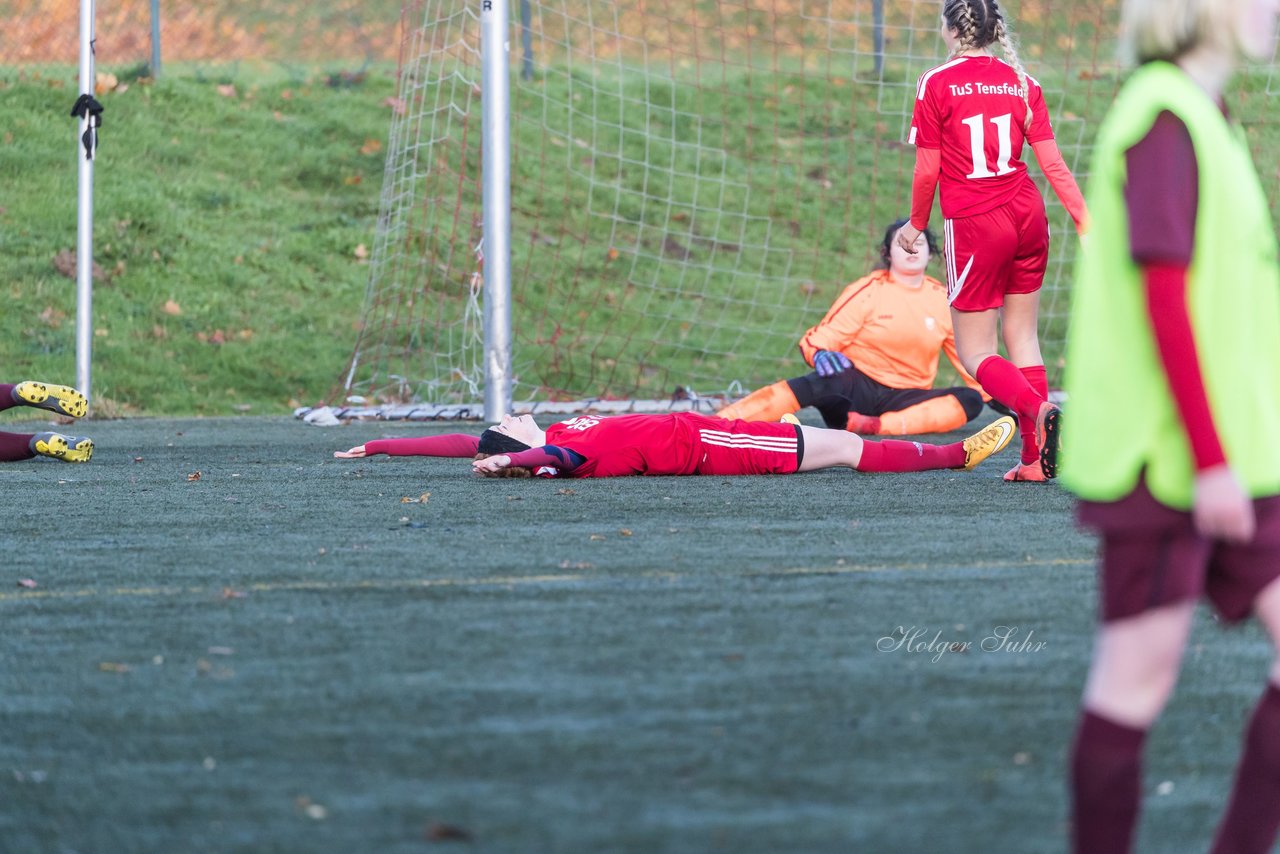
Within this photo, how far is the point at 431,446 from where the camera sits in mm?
6273

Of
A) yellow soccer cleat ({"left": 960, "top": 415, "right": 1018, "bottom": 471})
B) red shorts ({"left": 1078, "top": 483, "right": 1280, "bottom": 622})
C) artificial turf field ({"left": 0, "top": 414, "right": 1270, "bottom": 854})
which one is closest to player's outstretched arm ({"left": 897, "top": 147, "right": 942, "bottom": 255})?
yellow soccer cleat ({"left": 960, "top": 415, "right": 1018, "bottom": 471})

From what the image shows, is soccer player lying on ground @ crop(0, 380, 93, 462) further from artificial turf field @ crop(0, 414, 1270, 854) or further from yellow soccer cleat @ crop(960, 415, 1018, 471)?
yellow soccer cleat @ crop(960, 415, 1018, 471)

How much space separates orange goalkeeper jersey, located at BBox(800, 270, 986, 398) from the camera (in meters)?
8.30

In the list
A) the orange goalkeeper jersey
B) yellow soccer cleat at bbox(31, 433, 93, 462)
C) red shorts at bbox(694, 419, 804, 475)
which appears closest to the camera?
red shorts at bbox(694, 419, 804, 475)

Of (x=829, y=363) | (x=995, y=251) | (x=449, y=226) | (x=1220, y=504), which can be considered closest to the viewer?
(x=1220, y=504)

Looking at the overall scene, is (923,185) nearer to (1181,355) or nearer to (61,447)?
(61,447)

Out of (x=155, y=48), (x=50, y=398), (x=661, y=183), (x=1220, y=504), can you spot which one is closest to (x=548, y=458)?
(x=50, y=398)

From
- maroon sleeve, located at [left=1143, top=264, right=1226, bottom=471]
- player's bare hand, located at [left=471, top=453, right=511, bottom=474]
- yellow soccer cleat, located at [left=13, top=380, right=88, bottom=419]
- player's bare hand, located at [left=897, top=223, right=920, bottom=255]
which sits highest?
player's bare hand, located at [left=897, top=223, right=920, bottom=255]

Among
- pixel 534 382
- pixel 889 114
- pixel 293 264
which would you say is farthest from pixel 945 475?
pixel 889 114

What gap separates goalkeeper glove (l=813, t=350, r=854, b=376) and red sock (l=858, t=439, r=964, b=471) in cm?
210

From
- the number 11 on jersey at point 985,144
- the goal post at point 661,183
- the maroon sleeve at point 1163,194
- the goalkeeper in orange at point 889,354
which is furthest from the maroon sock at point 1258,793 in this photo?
the goal post at point 661,183

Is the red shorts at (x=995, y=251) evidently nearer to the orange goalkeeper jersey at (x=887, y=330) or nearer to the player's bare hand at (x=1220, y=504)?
the orange goalkeeper jersey at (x=887, y=330)

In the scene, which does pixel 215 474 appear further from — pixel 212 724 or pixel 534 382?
pixel 534 382

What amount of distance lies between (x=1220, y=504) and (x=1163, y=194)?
0.34 metres
